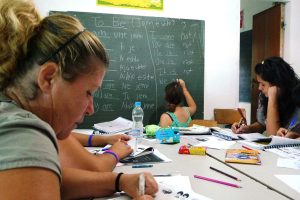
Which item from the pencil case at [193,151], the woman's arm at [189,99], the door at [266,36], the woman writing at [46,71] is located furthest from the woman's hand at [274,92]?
the woman writing at [46,71]

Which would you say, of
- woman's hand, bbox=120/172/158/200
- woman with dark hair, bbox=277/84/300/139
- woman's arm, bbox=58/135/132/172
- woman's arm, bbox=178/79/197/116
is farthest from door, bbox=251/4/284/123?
woman's hand, bbox=120/172/158/200

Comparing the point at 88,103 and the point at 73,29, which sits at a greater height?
the point at 73,29

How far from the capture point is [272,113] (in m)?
2.61

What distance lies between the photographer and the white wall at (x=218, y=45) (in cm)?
376

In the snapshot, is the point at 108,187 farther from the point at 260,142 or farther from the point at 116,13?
the point at 116,13

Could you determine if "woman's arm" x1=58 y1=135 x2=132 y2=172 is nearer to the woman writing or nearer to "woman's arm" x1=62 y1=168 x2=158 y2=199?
"woman's arm" x1=62 y1=168 x2=158 y2=199

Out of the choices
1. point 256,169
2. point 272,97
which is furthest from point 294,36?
point 256,169

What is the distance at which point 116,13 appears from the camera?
3523 millimetres

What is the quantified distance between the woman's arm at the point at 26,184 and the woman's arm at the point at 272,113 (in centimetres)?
Answer: 237

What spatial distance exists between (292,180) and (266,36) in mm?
3877

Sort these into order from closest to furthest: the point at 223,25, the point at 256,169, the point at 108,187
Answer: the point at 108,187 → the point at 256,169 → the point at 223,25

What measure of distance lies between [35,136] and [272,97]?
8.13ft

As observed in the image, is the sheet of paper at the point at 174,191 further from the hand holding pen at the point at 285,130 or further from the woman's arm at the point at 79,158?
the hand holding pen at the point at 285,130

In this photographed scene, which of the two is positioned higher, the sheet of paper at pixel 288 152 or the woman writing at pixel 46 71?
the woman writing at pixel 46 71
